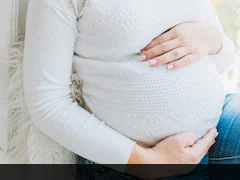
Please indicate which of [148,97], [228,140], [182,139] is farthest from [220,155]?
[148,97]

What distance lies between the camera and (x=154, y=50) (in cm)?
95

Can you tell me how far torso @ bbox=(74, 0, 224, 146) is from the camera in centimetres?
91

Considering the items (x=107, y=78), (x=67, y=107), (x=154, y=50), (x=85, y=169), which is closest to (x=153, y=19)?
(x=154, y=50)

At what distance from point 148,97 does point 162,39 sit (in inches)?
6.5

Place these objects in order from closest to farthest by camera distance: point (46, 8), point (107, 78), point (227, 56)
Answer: point (46, 8) < point (107, 78) < point (227, 56)

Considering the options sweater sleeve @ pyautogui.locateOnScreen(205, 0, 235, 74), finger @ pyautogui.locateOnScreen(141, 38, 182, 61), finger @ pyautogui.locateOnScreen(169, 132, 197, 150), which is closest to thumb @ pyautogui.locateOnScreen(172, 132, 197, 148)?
finger @ pyautogui.locateOnScreen(169, 132, 197, 150)

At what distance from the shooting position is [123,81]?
0.95m

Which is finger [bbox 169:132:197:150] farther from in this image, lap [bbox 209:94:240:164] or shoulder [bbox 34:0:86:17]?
shoulder [bbox 34:0:86:17]

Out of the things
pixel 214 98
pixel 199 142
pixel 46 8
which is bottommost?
pixel 199 142

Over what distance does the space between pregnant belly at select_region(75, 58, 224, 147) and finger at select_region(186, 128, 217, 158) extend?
3cm

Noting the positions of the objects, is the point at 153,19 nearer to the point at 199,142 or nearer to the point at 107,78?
the point at 107,78

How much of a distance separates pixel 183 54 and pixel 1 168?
23.0 inches

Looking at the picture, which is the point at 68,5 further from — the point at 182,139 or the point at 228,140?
the point at 228,140

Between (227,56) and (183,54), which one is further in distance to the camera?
(227,56)
